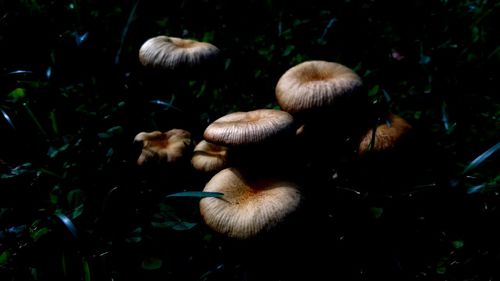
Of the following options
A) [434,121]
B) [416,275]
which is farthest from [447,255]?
[434,121]

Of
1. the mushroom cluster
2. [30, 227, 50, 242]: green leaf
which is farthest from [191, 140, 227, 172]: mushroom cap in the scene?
[30, 227, 50, 242]: green leaf

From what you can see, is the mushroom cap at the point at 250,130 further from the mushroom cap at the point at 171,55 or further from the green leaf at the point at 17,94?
the green leaf at the point at 17,94

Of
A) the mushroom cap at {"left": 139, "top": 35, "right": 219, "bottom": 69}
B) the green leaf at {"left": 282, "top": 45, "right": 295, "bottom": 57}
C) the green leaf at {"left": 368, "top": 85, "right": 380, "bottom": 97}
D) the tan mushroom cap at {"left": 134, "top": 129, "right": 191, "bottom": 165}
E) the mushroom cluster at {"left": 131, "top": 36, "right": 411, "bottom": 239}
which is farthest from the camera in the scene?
the green leaf at {"left": 282, "top": 45, "right": 295, "bottom": 57}

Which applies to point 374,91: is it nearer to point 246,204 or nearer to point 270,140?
point 270,140

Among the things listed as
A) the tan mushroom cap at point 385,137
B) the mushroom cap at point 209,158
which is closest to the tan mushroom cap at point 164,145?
the mushroom cap at point 209,158

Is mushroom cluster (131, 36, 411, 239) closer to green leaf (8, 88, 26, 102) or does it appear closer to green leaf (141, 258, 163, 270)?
green leaf (141, 258, 163, 270)

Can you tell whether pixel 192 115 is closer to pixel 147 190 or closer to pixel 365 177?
pixel 147 190

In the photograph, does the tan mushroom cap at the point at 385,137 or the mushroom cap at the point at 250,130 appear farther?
the tan mushroom cap at the point at 385,137
